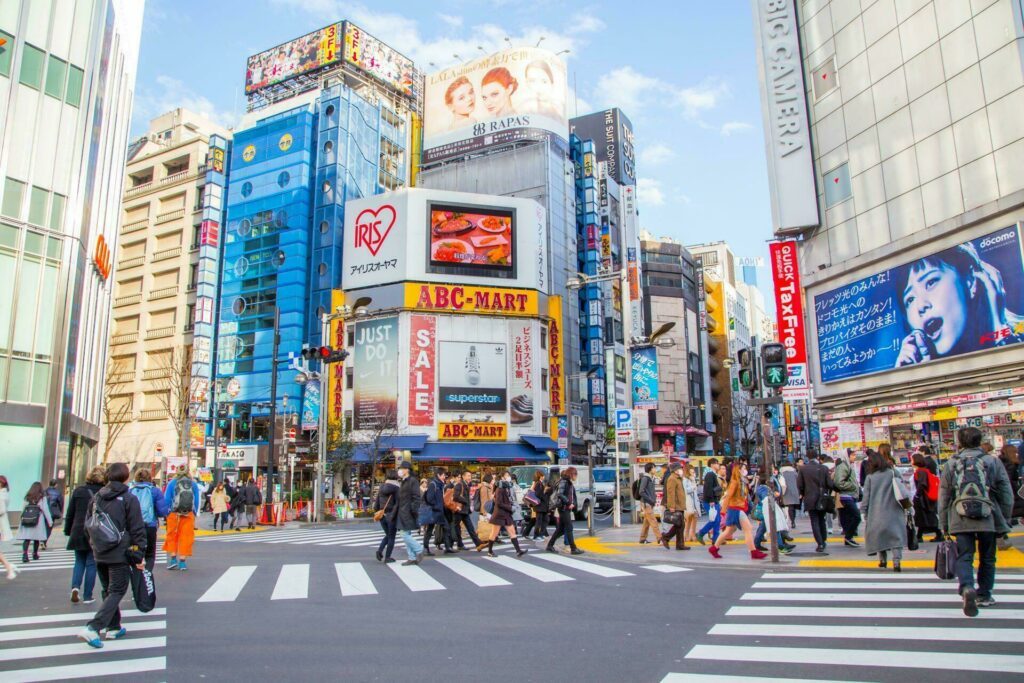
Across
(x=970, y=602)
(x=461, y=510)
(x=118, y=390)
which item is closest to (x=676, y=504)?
(x=461, y=510)

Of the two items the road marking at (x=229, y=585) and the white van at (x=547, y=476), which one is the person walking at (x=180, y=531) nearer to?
the road marking at (x=229, y=585)

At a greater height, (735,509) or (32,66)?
(32,66)

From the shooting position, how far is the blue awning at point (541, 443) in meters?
47.1

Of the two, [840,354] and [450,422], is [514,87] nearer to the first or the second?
[450,422]

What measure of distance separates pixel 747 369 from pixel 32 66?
87.0 feet

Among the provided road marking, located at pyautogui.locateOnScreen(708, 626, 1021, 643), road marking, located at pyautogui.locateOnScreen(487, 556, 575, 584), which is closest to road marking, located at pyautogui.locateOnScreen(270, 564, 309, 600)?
road marking, located at pyautogui.locateOnScreen(487, 556, 575, 584)

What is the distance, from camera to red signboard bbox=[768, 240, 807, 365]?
31703 millimetres

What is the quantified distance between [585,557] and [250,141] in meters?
55.4

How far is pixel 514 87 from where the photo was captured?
61656 millimetres

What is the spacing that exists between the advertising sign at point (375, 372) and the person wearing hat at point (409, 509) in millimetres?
33480

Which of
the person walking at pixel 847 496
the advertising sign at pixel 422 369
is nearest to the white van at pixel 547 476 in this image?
the person walking at pixel 847 496

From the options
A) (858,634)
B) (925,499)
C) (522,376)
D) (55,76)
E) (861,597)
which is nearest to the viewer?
(858,634)

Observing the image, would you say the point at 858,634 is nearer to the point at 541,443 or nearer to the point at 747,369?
the point at 747,369

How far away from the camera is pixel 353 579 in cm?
1080
